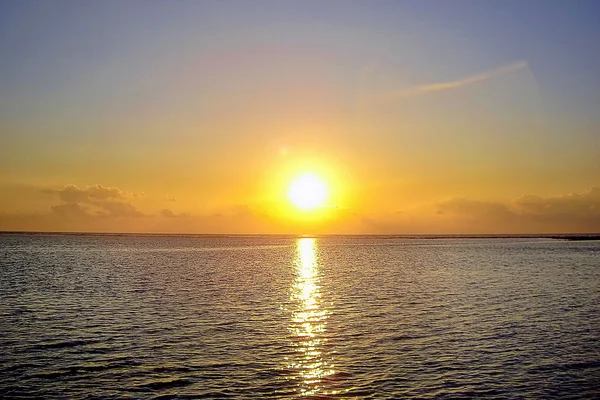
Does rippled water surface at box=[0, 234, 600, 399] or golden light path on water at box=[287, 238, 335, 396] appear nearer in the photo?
rippled water surface at box=[0, 234, 600, 399]

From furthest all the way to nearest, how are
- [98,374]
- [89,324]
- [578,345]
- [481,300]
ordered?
[481,300], [89,324], [578,345], [98,374]

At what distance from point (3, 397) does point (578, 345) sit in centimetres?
3139

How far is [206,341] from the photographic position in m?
32.8

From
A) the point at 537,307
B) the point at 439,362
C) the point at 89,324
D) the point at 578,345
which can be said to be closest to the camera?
the point at 439,362

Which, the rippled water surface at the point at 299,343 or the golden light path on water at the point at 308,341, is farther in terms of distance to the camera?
the golden light path on water at the point at 308,341

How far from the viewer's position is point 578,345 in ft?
105

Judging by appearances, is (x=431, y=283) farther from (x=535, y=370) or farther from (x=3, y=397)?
(x=3, y=397)

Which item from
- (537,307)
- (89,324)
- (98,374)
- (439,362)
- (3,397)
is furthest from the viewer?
(537,307)

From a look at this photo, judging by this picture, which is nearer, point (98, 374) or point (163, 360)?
point (98, 374)

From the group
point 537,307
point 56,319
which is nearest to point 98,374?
point 56,319

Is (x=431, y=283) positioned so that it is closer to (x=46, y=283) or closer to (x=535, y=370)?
(x=535, y=370)

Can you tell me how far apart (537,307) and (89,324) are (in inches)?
1504

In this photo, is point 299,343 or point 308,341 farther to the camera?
point 308,341

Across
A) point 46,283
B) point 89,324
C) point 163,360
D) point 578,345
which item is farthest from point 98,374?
point 46,283
